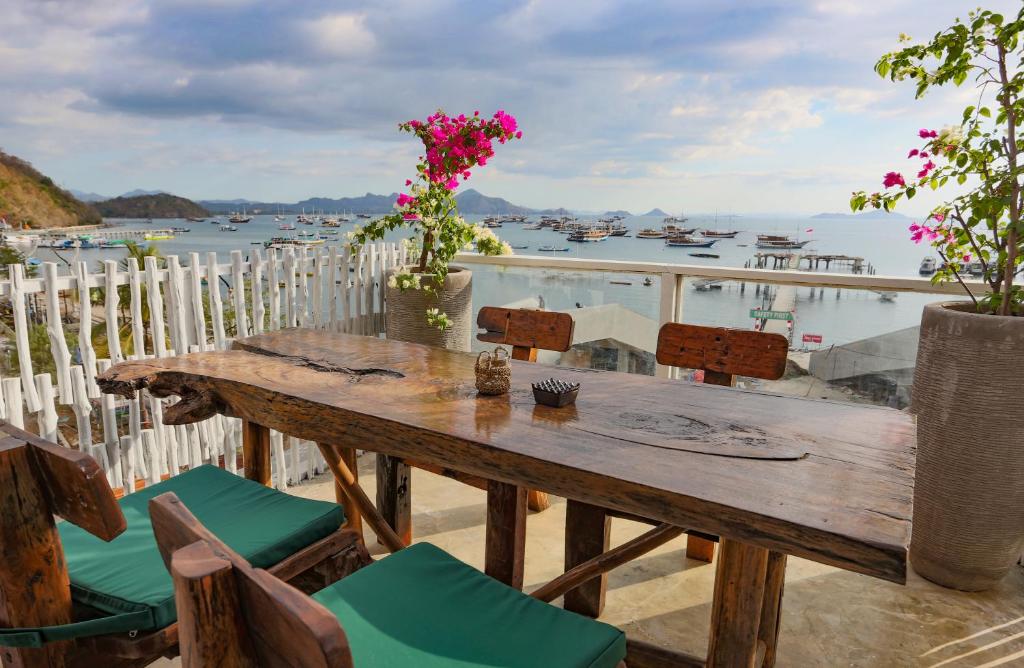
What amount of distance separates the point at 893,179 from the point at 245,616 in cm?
300

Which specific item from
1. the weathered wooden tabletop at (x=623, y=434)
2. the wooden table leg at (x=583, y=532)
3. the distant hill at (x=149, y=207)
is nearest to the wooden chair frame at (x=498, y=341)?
the weathered wooden tabletop at (x=623, y=434)

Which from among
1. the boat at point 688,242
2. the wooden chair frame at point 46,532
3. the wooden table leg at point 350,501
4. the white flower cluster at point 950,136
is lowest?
the wooden table leg at point 350,501

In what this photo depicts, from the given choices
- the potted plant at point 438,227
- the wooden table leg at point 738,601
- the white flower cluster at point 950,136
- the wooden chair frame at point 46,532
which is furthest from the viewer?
the potted plant at point 438,227

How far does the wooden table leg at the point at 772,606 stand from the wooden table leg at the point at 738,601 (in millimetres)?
310

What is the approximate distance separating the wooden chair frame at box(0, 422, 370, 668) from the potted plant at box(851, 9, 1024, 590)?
272cm

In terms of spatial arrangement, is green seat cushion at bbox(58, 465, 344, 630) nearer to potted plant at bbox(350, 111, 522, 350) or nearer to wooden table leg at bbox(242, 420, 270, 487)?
wooden table leg at bbox(242, 420, 270, 487)

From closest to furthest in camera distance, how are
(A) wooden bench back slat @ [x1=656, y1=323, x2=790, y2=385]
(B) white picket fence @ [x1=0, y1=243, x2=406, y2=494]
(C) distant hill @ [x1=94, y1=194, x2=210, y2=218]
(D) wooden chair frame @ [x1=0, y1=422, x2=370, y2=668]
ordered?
(D) wooden chair frame @ [x1=0, y1=422, x2=370, y2=668], (A) wooden bench back slat @ [x1=656, y1=323, x2=790, y2=385], (B) white picket fence @ [x1=0, y1=243, x2=406, y2=494], (C) distant hill @ [x1=94, y1=194, x2=210, y2=218]

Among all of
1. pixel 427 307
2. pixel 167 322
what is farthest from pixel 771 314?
pixel 167 322

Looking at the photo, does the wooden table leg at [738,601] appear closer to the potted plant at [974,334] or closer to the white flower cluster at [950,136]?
the potted plant at [974,334]

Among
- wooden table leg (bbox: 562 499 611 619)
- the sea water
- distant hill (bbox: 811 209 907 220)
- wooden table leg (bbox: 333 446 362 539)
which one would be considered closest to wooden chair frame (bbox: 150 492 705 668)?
wooden table leg (bbox: 562 499 611 619)

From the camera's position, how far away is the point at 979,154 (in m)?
2.53

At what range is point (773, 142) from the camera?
8.24 meters

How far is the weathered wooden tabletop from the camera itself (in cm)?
112

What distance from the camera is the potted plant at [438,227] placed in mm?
3545
